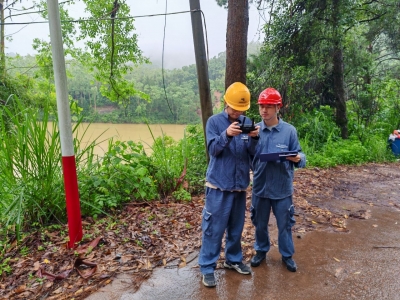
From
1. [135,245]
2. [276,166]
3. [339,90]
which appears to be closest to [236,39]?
[276,166]

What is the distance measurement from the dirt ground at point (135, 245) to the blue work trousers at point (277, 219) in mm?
376

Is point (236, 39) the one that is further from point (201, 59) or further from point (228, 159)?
point (228, 159)

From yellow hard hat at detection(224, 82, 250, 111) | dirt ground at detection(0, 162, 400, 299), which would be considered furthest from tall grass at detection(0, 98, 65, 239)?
yellow hard hat at detection(224, 82, 250, 111)

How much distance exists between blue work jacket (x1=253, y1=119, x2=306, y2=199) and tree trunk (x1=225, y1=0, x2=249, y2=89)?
8.03 feet

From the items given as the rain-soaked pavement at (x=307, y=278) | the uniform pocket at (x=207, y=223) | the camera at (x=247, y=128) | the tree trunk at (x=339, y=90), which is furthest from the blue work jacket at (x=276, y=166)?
the tree trunk at (x=339, y=90)

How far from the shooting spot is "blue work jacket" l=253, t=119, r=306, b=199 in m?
2.59

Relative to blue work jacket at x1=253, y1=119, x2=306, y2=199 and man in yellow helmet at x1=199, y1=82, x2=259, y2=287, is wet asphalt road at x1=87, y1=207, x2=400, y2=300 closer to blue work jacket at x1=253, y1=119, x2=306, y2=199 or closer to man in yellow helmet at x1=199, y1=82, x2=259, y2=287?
man in yellow helmet at x1=199, y1=82, x2=259, y2=287

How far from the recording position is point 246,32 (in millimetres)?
4750

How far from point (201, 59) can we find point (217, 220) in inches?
116

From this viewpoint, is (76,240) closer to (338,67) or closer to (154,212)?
(154,212)

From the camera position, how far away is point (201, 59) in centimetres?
460

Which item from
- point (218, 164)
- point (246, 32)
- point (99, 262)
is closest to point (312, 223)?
point (218, 164)

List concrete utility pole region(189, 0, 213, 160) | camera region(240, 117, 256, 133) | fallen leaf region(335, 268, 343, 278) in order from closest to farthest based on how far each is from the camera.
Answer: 1. camera region(240, 117, 256, 133)
2. fallen leaf region(335, 268, 343, 278)
3. concrete utility pole region(189, 0, 213, 160)

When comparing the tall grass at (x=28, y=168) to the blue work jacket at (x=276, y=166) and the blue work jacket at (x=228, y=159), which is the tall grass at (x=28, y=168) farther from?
the blue work jacket at (x=276, y=166)
